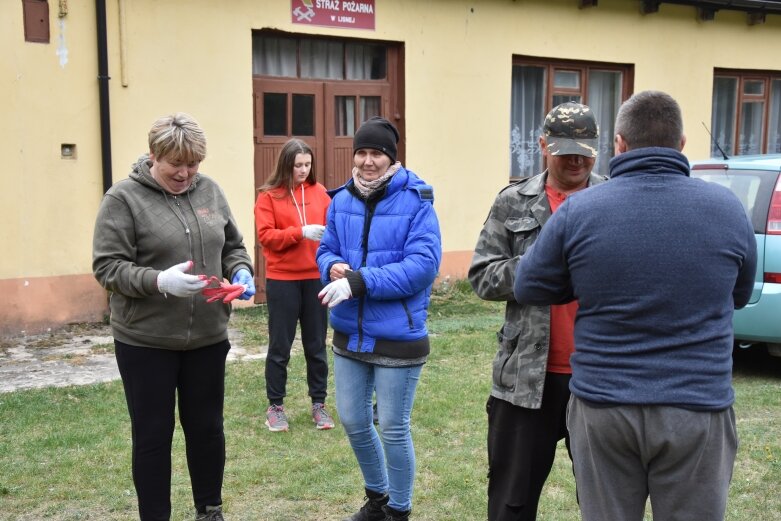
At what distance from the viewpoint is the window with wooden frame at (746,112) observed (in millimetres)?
14609

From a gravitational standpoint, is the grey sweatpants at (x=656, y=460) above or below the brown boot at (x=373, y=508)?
above

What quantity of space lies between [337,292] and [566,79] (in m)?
9.84

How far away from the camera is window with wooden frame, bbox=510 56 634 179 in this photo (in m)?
12.4

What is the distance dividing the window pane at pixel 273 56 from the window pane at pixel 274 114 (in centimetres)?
27

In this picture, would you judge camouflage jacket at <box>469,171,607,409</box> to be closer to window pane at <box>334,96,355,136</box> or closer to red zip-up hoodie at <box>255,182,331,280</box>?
red zip-up hoodie at <box>255,182,331,280</box>

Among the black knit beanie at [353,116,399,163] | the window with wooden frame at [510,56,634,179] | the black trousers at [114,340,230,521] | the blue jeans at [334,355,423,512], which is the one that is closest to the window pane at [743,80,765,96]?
the window with wooden frame at [510,56,634,179]

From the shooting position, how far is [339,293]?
3834 mm

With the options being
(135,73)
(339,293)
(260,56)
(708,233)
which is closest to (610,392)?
(708,233)

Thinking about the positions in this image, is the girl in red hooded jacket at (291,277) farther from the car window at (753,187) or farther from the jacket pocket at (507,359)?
the car window at (753,187)

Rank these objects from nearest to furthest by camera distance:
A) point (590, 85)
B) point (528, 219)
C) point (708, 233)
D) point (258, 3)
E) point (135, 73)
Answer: point (708, 233) → point (528, 219) → point (135, 73) → point (258, 3) → point (590, 85)

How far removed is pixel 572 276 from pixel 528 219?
31.4 inches

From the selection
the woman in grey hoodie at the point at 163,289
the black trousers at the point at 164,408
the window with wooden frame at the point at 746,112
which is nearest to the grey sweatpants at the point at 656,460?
the woman in grey hoodie at the point at 163,289

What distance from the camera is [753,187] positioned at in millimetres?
6965

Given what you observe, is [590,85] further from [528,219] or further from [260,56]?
[528,219]
